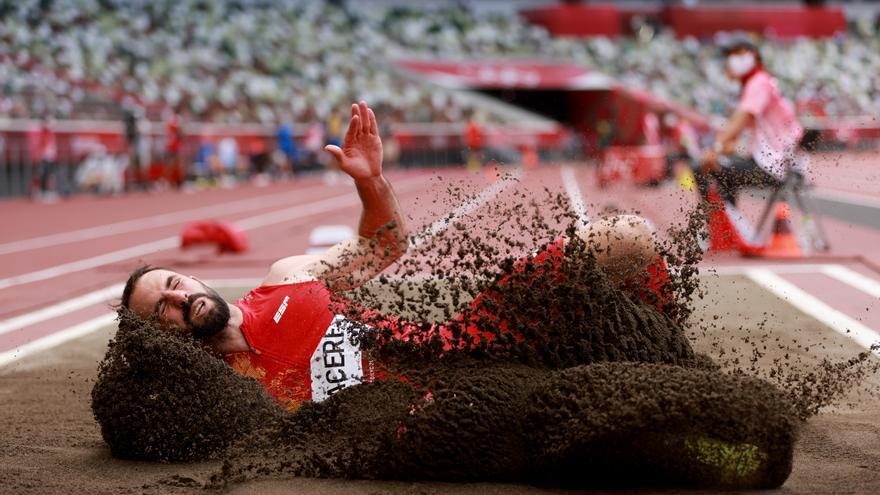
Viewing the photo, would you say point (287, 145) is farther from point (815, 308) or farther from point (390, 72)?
point (815, 308)

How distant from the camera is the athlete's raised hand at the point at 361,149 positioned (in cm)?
433

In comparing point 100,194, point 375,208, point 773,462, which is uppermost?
point 375,208

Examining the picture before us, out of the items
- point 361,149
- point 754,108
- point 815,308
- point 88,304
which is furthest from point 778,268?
point 361,149

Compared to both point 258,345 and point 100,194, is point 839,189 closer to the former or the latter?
point 100,194

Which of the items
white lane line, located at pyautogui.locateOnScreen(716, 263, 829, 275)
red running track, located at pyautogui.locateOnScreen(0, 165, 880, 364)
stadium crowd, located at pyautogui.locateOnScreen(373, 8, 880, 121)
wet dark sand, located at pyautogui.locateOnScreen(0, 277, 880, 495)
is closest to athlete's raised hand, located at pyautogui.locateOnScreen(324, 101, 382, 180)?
red running track, located at pyautogui.locateOnScreen(0, 165, 880, 364)

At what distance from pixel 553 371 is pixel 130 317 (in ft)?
5.04

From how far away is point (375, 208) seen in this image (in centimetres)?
435

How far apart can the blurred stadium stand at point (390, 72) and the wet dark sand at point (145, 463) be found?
18.5 metres

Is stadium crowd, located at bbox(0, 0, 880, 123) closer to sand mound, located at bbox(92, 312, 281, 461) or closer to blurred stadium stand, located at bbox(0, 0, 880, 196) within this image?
blurred stadium stand, located at bbox(0, 0, 880, 196)

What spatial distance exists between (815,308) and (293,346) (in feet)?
14.6

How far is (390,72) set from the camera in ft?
156

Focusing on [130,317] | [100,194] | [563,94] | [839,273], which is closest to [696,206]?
[130,317]

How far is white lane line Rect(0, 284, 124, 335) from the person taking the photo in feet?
25.9

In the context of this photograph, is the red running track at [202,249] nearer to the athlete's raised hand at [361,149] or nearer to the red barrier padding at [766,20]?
the athlete's raised hand at [361,149]
